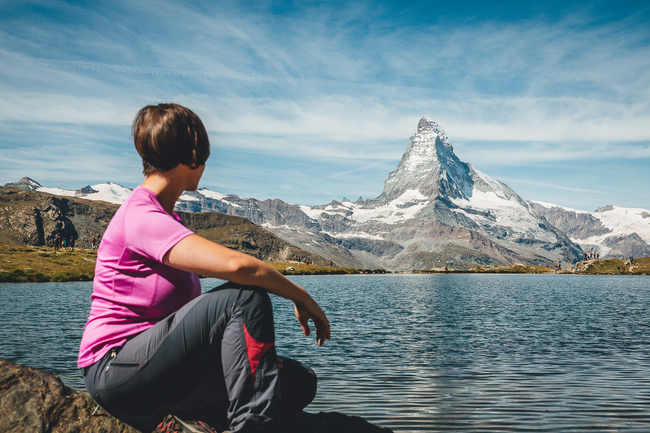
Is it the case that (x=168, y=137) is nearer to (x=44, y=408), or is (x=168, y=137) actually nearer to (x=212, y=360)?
(x=212, y=360)

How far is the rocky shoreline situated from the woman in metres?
1.61

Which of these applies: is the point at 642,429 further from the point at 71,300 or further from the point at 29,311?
the point at 71,300

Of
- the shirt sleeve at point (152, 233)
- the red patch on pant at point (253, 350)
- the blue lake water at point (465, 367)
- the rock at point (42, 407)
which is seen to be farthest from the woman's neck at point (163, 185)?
the blue lake water at point (465, 367)

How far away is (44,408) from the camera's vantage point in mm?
5645

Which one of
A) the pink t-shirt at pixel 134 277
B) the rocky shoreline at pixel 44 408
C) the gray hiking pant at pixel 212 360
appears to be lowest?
the rocky shoreline at pixel 44 408

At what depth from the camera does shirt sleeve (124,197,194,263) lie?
3842 millimetres

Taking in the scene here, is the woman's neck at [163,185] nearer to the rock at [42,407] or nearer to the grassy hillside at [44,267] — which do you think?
the rock at [42,407]

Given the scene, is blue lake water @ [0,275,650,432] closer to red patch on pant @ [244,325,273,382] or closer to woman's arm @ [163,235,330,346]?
red patch on pant @ [244,325,273,382]

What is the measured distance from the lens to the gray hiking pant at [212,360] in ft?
13.1

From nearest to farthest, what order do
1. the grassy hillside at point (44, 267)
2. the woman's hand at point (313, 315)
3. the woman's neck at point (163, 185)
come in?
1. the woman's neck at point (163, 185)
2. the woman's hand at point (313, 315)
3. the grassy hillside at point (44, 267)

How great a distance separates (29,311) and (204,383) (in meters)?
46.1

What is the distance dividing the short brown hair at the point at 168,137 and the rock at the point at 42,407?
3.40m

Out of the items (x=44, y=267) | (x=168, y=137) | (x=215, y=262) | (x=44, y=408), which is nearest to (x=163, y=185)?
(x=168, y=137)

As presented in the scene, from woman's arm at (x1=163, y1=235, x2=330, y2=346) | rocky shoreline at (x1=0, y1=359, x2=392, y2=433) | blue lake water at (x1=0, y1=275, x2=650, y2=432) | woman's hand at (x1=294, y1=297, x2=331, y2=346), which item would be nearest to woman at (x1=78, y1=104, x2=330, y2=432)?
woman's arm at (x1=163, y1=235, x2=330, y2=346)
